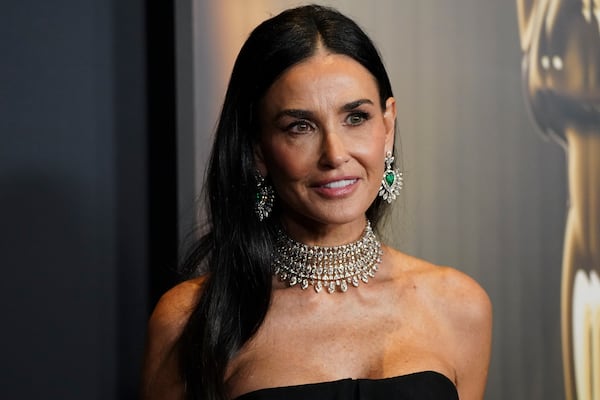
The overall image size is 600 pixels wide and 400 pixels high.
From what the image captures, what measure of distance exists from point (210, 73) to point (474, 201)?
765 mm

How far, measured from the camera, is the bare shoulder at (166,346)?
1.86 meters

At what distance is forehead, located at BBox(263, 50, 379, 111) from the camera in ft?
5.60

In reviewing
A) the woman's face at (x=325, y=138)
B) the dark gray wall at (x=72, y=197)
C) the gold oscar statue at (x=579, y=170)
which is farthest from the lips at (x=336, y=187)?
the gold oscar statue at (x=579, y=170)

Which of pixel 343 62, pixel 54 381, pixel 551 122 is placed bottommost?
pixel 54 381

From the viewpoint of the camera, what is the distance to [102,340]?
2.26m

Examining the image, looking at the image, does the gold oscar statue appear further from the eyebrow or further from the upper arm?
the eyebrow

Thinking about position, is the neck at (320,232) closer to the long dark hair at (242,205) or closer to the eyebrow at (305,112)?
the long dark hair at (242,205)

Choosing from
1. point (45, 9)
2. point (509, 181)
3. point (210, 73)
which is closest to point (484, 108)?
point (509, 181)

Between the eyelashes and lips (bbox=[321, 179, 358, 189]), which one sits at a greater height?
the eyelashes

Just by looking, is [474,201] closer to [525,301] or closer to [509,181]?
[509,181]

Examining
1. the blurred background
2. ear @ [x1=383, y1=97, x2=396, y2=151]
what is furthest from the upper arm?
the blurred background

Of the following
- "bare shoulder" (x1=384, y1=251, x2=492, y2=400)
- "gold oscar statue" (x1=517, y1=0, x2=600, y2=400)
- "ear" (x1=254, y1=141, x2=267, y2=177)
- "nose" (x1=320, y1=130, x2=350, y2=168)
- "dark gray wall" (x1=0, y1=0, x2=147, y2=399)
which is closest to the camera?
"nose" (x1=320, y1=130, x2=350, y2=168)

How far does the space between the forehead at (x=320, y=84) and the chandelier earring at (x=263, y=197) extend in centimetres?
14

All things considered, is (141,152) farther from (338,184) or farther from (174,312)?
(338,184)
